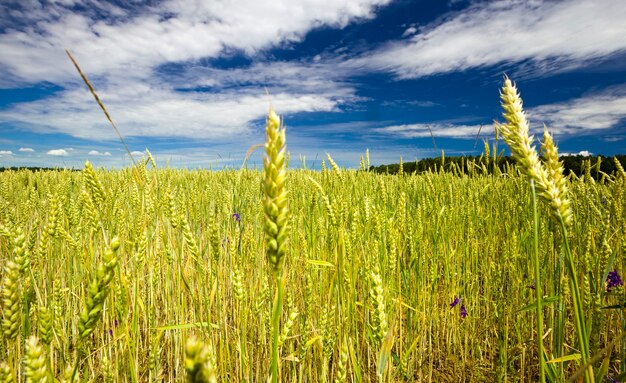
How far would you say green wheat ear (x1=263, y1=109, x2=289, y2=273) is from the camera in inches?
24.8

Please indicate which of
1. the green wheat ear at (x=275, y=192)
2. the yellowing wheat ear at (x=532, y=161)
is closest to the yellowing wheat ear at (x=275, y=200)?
the green wheat ear at (x=275, y=192)

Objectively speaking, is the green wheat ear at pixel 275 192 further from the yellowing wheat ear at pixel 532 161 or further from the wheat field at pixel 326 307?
the yellowing wheat ear at pixel 532 161

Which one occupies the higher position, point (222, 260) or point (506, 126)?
point (506, 126)

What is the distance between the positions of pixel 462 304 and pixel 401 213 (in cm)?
98

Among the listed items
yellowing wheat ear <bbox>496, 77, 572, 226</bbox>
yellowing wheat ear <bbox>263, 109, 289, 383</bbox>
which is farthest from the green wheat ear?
yellowing wheat ear <bbox>496, 77, 572, 226</bbox>

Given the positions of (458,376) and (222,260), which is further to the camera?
(222,260)

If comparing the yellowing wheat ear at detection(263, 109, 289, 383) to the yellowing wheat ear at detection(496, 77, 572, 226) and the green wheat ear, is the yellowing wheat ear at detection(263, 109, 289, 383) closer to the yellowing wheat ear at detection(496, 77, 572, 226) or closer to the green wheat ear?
the green wheat ear

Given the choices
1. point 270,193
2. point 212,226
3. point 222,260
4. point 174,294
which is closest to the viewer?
point 270,193

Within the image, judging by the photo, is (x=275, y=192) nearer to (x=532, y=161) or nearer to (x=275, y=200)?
(x=275, y=200)

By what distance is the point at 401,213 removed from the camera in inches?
83.2

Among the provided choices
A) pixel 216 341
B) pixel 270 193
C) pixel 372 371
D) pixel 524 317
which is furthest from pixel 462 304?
pixel 270 193

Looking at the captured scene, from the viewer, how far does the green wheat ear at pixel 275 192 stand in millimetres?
629

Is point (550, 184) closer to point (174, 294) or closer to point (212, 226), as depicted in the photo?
point (212, 226)

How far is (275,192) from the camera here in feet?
2.10
